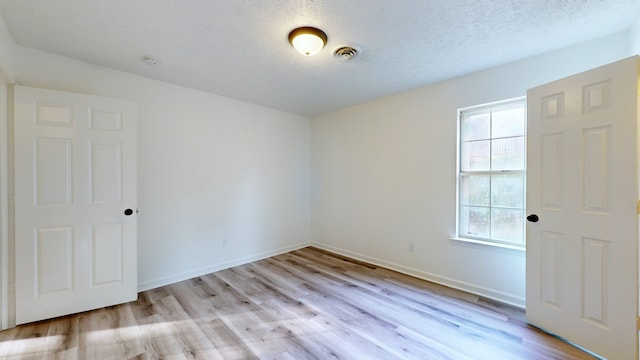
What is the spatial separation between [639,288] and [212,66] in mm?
3891

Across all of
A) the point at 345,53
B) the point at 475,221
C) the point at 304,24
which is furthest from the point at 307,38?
the point at 475,221

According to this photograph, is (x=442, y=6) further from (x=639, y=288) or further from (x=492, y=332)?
(x=492, y=332)

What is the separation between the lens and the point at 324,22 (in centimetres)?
188

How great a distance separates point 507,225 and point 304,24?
2.83m

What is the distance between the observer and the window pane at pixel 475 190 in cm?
282

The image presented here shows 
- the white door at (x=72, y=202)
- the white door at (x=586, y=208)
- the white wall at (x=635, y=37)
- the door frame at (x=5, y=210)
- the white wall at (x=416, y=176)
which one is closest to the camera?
the white door at (x=586, y=208)

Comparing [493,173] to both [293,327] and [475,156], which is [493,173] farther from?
[293,327]

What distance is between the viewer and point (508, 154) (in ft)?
8.73

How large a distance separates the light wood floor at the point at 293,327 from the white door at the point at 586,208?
267 millimetres

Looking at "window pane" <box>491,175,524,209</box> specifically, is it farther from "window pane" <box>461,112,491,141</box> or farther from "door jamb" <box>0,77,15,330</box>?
"door jamb" <box>0,77,15,330</box>

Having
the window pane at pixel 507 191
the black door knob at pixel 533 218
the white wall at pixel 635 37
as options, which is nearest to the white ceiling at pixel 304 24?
the white wall at pixel 635 37

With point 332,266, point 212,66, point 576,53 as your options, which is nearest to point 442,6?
point 576,53

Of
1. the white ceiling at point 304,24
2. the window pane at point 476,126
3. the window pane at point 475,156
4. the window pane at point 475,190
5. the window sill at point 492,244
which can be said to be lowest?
the window sill at point 492,244

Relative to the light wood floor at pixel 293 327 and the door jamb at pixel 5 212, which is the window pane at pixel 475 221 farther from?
the door jamb at pixel 5 212
